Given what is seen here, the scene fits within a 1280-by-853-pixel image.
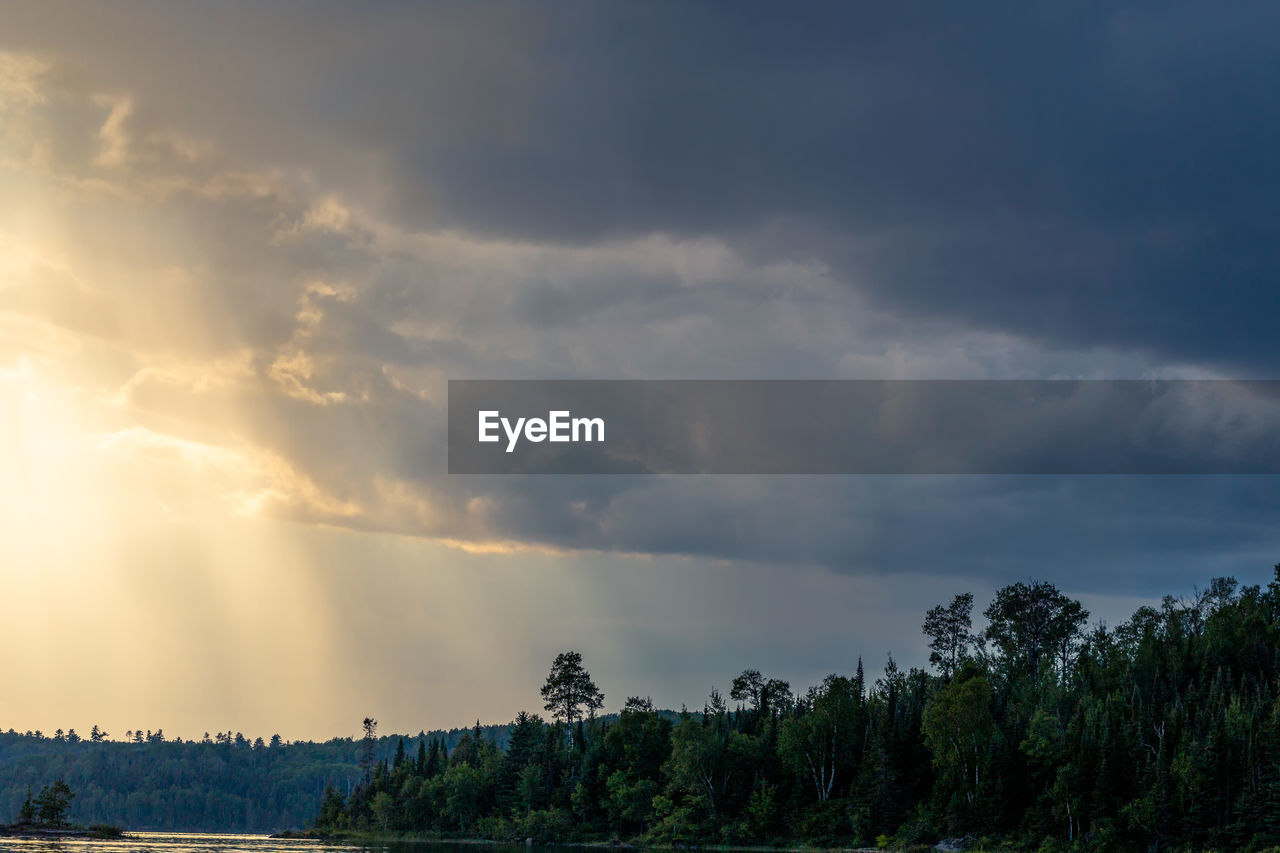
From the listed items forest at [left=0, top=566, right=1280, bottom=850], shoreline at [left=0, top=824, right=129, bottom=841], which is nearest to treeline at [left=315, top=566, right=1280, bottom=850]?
forest at [left=0, top=566, right=1280, bottom=850]

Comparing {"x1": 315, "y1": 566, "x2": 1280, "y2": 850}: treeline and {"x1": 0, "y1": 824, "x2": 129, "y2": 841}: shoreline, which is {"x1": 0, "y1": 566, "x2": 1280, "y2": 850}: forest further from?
{"x1": 0, "y1": 824, "x2": 129, "y2": 841}: shoreline

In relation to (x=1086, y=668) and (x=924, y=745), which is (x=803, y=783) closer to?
(x=924, y=745)

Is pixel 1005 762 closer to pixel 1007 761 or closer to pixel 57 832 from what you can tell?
pixel 1007 761

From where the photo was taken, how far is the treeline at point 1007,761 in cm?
12475

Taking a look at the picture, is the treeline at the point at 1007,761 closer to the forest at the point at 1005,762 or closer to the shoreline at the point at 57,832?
the forest at the point at 1005,762

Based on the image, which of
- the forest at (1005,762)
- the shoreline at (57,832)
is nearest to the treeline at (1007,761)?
the forest at (1005,762)

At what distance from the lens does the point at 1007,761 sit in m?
152

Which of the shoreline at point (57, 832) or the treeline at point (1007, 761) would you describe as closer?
the treeline at point (1007, 761)

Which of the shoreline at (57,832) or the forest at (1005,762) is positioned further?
the shoreline at (57,832)

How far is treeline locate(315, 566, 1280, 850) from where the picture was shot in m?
125

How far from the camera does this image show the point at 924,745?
16438 centimetres

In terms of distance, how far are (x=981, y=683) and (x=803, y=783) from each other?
37.5m

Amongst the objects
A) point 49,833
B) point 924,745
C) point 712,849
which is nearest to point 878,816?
point 924,745

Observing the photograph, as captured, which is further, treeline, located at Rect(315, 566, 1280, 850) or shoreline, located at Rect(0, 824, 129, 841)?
shoreline, located at Rect(0, 824, 129, 841)
